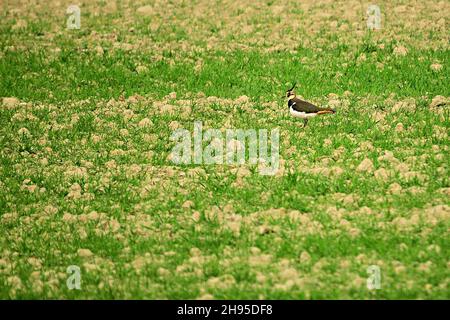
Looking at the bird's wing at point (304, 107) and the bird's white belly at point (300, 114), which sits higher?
the bird's wing at point (304, 107)

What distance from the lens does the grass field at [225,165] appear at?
7.59m

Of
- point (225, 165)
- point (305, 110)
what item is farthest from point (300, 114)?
point (225, 165)

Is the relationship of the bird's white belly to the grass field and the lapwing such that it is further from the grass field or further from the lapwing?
the grass field

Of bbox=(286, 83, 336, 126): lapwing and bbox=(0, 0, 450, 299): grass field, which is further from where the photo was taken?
bbox=(286, 83, 336, 126): lapwing

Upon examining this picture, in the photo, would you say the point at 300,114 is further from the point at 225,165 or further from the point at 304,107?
the point at 225,165

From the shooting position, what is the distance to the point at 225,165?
31.8ft

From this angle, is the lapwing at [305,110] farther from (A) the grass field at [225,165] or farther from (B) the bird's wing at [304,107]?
(A) the grass field at [225,165]

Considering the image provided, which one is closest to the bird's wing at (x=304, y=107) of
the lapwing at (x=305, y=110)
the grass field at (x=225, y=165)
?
the lapwing at (x=305, y=110)

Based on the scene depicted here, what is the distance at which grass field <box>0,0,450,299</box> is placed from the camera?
7.59 metres

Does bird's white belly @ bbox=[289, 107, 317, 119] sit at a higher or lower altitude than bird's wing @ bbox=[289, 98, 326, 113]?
lower

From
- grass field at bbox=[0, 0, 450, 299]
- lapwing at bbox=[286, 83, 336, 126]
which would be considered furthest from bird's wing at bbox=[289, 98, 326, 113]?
grass field at bbox=[0, 0, 450, 299]

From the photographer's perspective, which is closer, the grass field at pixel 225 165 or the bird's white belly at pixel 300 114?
the grass field at pixel 225 165
